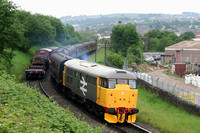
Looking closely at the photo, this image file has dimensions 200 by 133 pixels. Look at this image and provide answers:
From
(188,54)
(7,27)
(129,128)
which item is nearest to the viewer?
(129,128)

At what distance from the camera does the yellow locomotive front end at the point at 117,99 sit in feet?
56.2

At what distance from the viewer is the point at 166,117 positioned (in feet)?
66.5

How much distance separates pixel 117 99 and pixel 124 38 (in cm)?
6603

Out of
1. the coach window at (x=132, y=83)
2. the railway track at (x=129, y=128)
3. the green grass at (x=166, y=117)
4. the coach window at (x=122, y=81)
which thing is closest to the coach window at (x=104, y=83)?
the coach window at (x=122, y=81)

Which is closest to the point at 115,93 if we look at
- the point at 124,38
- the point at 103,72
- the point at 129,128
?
the point at 103,72

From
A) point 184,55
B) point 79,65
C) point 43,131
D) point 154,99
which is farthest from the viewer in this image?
point 184,55

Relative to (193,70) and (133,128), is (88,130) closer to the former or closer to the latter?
(133,128)

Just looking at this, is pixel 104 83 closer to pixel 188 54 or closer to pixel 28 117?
pixel 28 117

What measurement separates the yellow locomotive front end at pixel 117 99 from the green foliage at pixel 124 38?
61.1 meters

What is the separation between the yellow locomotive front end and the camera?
17.1 metres

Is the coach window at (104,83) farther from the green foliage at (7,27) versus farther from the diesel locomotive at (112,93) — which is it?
the green foliage at (7,27)

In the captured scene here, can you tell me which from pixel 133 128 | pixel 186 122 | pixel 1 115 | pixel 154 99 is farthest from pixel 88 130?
pixel 154 99

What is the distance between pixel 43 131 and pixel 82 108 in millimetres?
12591

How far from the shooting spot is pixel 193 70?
170 ft
